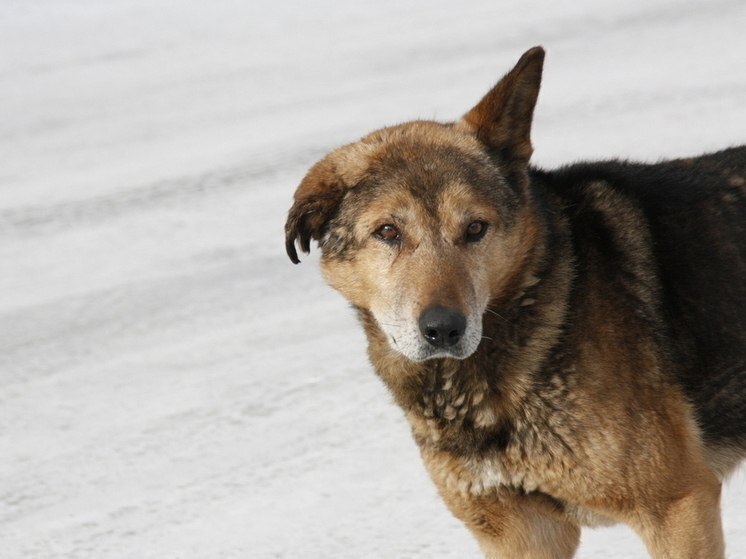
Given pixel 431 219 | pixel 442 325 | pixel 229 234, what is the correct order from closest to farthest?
pixel 442 325, pixel 431 219, pixel 229 234

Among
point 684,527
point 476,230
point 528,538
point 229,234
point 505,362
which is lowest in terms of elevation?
point 229,234

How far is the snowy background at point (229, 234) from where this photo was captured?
460cm

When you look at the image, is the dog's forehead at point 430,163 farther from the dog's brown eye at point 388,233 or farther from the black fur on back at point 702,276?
the black fur on back at point 702,276

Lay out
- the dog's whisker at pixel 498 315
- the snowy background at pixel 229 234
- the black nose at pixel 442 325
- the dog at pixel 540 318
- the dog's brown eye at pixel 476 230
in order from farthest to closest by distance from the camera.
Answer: the snowy background at pixel 229 234 → the dog's whisker at pixel 498 315 → the dog's brown eye at pixel 476 230 → the dog at pixel 540 318 → the black nose at pixel 442 325

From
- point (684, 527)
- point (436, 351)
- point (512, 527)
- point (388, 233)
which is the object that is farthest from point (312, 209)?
point (684, 527)

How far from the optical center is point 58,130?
30.0 feet

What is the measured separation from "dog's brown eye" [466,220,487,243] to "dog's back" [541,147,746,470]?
43cm

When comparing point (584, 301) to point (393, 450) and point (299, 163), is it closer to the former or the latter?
point (393, 450)

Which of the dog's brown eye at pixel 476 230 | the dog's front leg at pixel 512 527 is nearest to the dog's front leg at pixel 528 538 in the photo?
the dog's front leg at pixel 512 527

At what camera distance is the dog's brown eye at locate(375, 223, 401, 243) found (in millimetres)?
3449

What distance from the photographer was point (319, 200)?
3.63m

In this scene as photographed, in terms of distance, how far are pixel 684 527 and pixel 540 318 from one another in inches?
28.1

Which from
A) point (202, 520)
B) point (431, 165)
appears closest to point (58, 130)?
point (202, 520)

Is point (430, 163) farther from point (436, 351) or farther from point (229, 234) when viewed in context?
point (229, 234)
